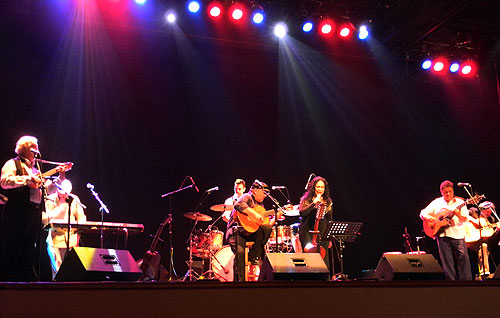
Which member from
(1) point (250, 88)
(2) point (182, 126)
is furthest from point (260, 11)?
(2) point (182, 126)

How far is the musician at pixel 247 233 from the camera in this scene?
8.40 metres

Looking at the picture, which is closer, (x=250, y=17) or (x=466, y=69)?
(x=250, y=17)

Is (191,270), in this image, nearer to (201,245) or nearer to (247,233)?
(201,245)

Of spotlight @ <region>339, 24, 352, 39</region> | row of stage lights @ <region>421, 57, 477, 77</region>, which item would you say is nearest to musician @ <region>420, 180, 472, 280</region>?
spotlight @ <region>339, 24, 352, 39</region>

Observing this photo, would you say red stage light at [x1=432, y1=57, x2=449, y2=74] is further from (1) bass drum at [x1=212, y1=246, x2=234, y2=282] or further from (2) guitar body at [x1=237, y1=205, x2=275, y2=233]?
(1) bass drum at [x1=212, y1=246, x2=234, y2=282]

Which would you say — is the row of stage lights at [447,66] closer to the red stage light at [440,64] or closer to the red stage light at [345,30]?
the red stage light at [440,64]

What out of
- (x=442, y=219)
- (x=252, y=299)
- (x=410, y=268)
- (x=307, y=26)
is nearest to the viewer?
(x=252, y=299)

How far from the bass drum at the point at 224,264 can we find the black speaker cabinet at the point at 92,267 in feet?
14.8

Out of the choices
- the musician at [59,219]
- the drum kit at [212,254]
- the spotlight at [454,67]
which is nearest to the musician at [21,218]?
the musician at [59,219]

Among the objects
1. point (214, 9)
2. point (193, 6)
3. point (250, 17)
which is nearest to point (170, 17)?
point (193, 6)

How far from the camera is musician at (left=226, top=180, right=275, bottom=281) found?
840 cm

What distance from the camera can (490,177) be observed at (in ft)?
43.4

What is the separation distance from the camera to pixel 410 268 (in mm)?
5816

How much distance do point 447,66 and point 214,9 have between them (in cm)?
573
